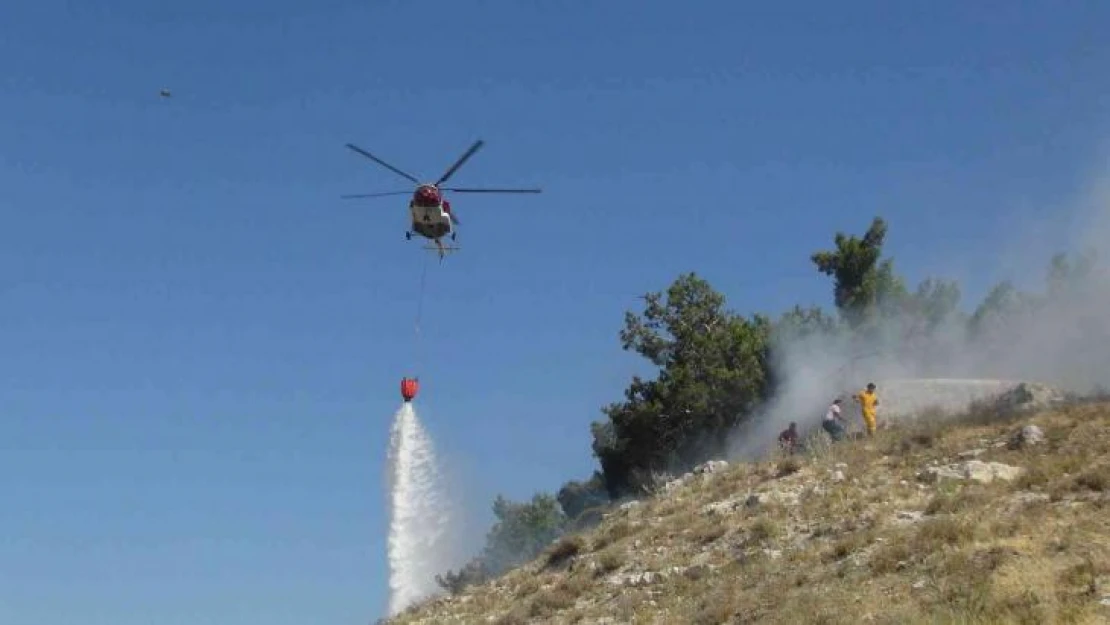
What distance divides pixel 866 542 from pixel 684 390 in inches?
1009

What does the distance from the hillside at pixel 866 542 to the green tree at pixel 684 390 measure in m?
14.3

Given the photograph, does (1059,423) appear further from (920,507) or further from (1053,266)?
(1053,266)

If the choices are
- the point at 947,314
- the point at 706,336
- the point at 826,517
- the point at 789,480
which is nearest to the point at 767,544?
the point at 826,517

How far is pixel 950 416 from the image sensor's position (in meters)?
30.5

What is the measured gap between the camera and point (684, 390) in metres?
46.2

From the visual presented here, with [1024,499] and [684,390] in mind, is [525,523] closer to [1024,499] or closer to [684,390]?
[684,390]

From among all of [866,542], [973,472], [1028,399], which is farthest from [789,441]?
[866,542]

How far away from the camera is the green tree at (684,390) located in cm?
4641

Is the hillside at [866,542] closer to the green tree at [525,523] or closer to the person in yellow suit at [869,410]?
the person in yellow suit at [869,410]

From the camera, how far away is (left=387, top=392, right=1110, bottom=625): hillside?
16719 millimetres

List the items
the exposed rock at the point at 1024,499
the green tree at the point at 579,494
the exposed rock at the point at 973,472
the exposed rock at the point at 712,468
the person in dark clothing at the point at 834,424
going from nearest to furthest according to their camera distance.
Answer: the exposed rock at the point at 1024,499 < the exposed rock at the point at 973,472 < the person in dark clothing at the point at 834,424 < the exposed rock at the point at 712,468 < the green tree at the point at 579,494

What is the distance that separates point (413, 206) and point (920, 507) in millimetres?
18114

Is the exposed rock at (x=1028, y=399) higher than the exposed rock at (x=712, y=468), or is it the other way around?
the exposed rock at (x=1028, y=399)

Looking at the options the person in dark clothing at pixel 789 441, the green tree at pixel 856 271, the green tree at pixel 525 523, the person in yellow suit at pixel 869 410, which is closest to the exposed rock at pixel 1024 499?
the person in yellow suit at pixel 869 410
